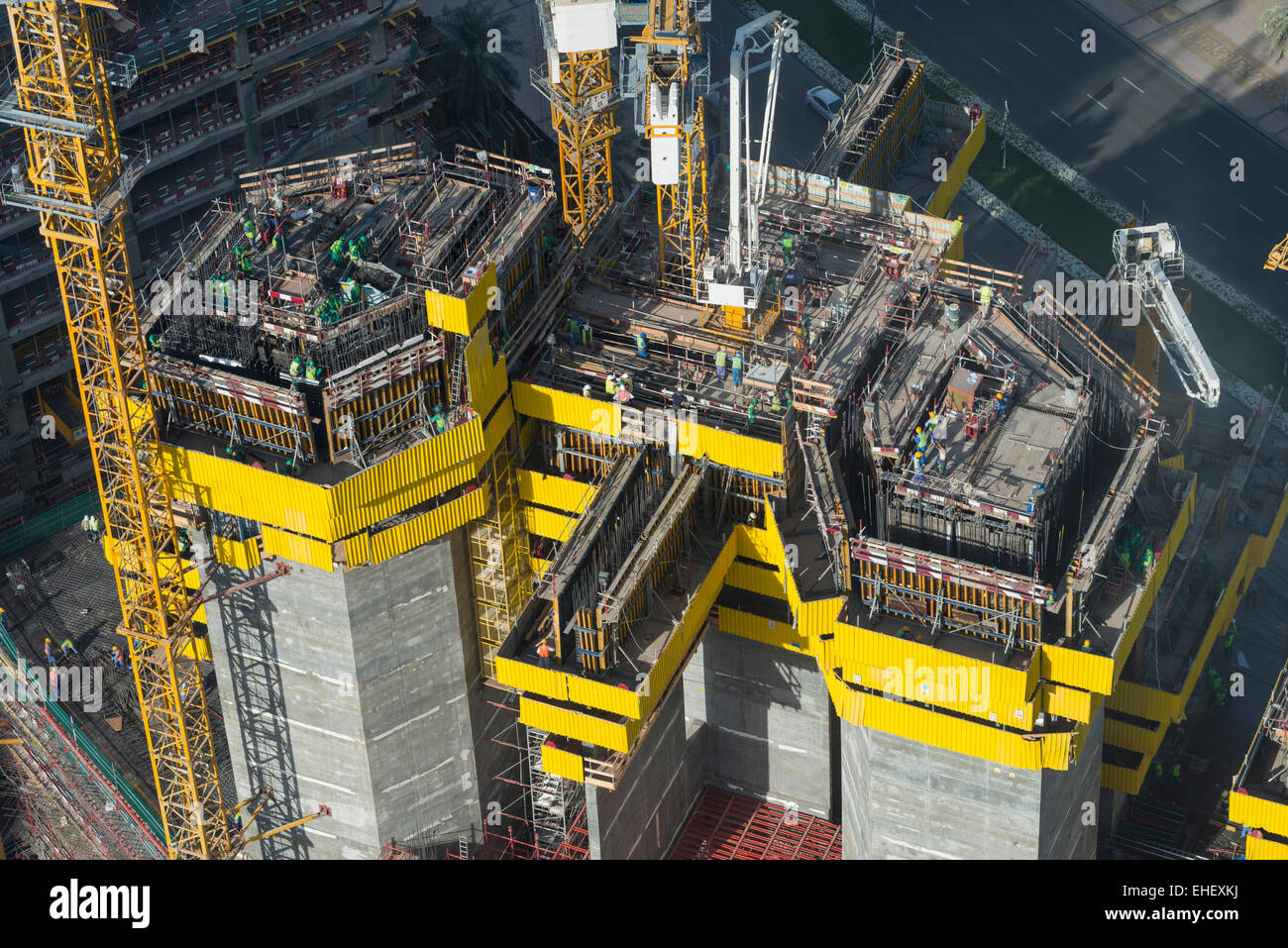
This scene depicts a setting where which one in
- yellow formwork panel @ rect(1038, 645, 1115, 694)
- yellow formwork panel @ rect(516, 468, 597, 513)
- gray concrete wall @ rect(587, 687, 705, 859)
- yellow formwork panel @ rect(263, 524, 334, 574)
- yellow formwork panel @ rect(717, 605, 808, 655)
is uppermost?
yellow formwork panel @ rect(263, 524, 334, 574)

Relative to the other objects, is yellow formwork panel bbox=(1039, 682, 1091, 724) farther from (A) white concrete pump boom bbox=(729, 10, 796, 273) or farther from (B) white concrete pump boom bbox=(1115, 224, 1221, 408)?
(A) white concrete pump boom bbox=(729, 10, 796, 273)

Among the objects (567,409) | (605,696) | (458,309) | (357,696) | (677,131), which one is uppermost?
(677,131)

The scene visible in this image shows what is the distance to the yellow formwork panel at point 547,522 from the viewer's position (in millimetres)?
146000

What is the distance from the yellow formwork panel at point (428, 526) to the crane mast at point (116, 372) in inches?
487

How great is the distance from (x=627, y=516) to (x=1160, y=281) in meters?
39.9

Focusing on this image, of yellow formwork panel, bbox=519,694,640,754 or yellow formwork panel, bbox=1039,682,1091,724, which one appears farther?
yellow formwork panel, bbox=519,694,640,754

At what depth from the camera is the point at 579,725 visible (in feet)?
445

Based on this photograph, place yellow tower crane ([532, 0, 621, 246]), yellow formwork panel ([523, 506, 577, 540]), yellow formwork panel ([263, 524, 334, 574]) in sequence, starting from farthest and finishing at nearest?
yellow formwork panel ([523, 506, 577, 540]) → yellow tower crane ([532, 0, 621, 246]) → yellow formwork panel ([263, 524, 334, 574])

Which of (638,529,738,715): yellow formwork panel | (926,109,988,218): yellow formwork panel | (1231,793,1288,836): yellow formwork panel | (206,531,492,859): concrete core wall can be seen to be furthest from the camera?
(926,109,988,218): yellow formwork panel

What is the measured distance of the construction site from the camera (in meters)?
134

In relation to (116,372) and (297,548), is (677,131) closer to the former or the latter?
(297,548)

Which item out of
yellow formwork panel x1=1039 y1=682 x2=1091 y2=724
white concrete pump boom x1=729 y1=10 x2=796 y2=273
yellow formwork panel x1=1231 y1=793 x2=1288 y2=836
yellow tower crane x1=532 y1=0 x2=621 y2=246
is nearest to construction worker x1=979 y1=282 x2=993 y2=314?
white concrete pump boom x1=729 y1=10 x2=796 y2=273

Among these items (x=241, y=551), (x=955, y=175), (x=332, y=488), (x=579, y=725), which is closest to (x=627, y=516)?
(x=579, y=725)

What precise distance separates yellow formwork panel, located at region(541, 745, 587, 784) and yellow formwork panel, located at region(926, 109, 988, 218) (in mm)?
50457
